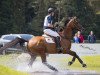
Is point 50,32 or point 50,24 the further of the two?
point 50,32

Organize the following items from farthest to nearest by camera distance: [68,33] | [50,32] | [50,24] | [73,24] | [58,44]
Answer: [73,24] → [68,33] → [58,44] → [50,32] → [50,24]

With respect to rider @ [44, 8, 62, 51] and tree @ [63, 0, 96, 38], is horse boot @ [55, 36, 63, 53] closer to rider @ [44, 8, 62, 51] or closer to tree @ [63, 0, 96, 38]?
rider @ [44, 8, 62, 51]

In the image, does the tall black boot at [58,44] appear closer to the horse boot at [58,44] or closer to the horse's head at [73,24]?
the horse boot at [58,44]

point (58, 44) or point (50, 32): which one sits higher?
point (50, 32)

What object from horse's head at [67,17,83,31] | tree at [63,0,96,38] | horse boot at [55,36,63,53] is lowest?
tree at [63,0,96,38]

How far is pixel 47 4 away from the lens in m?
77.2

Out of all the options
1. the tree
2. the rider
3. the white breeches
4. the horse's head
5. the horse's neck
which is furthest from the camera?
the tree

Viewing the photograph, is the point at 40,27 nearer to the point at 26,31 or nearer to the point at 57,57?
the point at 26,31

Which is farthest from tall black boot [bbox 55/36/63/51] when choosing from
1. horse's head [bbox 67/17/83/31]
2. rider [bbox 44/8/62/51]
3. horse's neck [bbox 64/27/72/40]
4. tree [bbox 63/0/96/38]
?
tree [bbox 63/0/96/38]

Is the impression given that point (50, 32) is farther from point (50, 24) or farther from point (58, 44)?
point (58, 44)

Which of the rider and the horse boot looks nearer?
the rider

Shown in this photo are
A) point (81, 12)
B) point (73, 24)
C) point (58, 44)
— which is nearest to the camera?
point (58, 44)

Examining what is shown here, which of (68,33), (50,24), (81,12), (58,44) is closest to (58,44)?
(58,44)

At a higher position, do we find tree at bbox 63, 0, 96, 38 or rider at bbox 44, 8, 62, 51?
rider at bbox 44, 8, 62, 51
